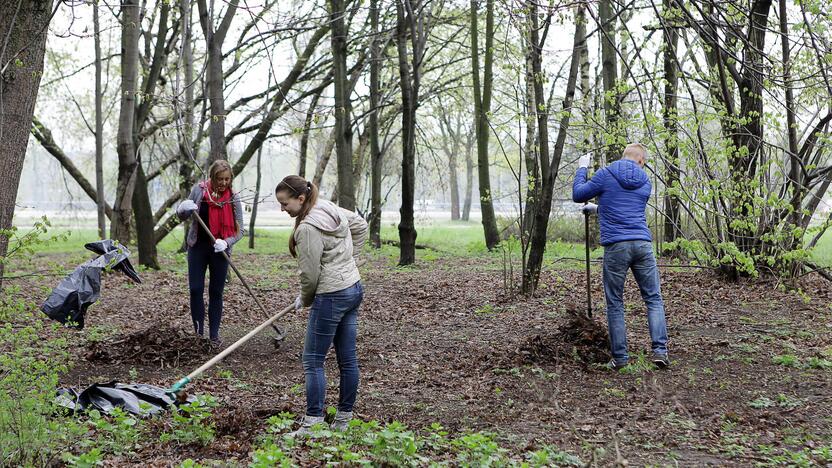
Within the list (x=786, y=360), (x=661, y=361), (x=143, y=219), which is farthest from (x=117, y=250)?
(x=143, y=219)

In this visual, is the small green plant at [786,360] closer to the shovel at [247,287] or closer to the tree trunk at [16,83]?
the shovel at [247,287]

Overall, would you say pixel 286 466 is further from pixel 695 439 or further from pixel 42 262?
pixel 42 262

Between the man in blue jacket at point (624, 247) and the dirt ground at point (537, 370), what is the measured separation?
0.95ft

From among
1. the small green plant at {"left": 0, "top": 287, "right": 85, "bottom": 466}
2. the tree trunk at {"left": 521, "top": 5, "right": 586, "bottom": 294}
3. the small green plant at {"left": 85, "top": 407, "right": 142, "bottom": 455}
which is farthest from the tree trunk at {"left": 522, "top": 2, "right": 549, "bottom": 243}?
the small green plant at {"left": 0, "top": 287, "right": 85, "bottom": 466}

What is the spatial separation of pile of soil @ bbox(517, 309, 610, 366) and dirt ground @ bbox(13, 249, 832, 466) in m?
0.02

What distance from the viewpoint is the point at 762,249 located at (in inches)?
358

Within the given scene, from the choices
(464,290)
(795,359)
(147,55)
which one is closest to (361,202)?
(147,55)

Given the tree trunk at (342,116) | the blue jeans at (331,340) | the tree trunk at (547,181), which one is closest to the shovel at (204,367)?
the blue jeans at (331,340)

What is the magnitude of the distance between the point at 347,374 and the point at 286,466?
1.52 metres

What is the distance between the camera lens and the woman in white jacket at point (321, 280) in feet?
14.5

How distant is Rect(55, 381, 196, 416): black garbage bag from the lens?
15.5ft

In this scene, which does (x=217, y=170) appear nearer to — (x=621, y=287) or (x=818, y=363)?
(x=621, y=287)

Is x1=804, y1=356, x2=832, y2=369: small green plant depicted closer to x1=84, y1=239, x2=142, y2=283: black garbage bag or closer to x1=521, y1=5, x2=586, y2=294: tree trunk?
x1=521, y1=5, x2=586, y2=294: tree trunk

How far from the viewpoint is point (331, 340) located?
183 inches
